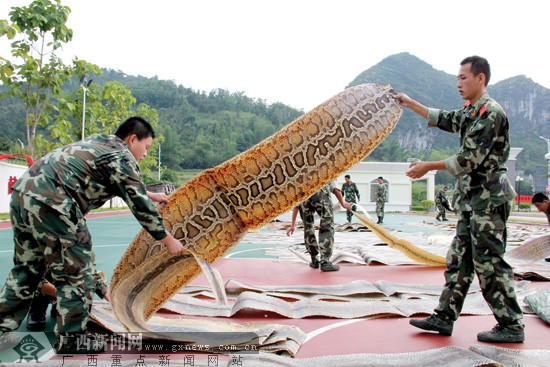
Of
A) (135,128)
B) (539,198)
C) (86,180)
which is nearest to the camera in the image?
(86,180)

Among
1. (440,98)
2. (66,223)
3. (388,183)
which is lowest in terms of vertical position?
(388,183)

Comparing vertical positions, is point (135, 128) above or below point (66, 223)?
above

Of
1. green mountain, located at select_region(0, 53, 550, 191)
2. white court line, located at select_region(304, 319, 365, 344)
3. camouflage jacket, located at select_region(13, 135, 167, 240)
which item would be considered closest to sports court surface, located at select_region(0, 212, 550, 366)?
white court line, located at select_region(304, 319, 365, 344)

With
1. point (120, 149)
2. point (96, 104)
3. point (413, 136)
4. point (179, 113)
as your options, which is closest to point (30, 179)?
point (120, 149)

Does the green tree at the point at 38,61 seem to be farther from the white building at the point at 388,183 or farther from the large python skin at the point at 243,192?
the white building at the point at 388,183

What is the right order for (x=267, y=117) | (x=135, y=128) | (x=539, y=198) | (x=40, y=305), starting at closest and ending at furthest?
(x=135, y=128)
(x=40, y=305)
(x=539, y=198)
(x=267, y=117)

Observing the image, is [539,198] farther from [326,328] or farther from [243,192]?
[243,192]

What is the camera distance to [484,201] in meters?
3.30

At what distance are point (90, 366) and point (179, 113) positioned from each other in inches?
3474

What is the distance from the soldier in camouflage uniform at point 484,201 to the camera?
3273 millimetres

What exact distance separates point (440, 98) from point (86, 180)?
12422 centimetres

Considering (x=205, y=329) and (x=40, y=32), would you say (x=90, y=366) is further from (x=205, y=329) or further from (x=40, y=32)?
(x=40, y=32)

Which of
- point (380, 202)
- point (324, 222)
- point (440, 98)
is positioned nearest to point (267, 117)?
point (440, 98)

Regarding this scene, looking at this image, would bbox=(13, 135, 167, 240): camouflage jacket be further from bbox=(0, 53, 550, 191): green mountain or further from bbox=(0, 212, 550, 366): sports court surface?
bbox=(0, 53, 550, 191): green mountain
